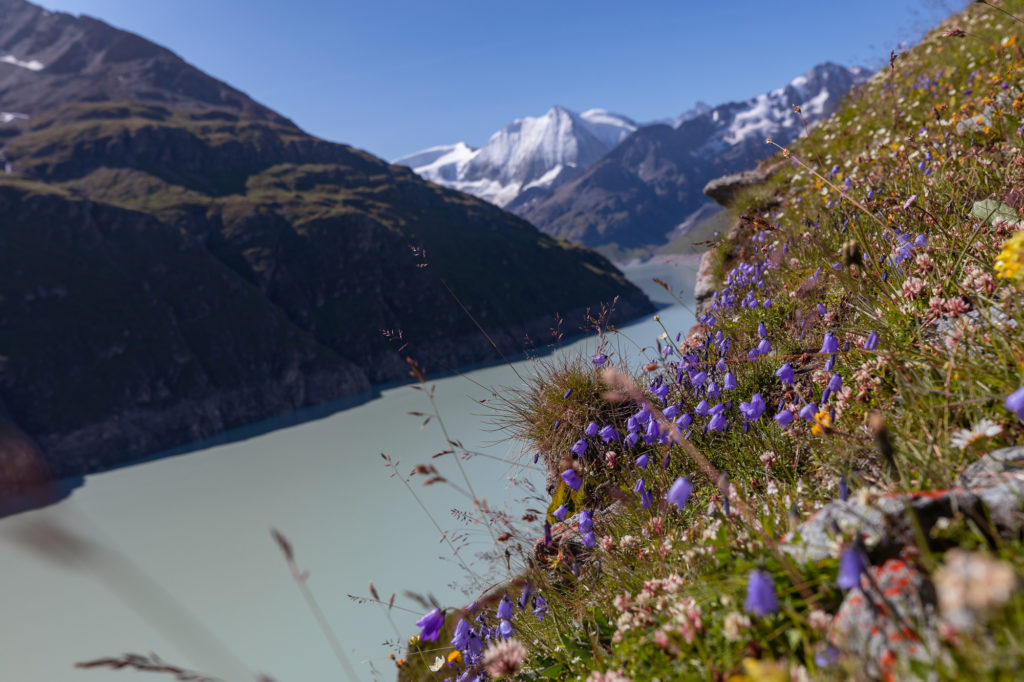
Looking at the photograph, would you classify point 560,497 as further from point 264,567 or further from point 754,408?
point 264,567

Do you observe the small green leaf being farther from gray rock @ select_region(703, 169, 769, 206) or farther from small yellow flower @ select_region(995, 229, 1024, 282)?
gray rock @ select_region(703, 169, 769, 206)

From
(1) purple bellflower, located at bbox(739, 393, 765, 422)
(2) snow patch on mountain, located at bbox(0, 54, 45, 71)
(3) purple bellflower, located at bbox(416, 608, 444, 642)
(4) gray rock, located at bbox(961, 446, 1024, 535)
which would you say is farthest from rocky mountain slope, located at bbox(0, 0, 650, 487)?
(2) snow patch on mountain, located at bbox(0, 54, 45, 71)

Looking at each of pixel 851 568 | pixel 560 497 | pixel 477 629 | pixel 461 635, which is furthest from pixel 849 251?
pixel 560 497

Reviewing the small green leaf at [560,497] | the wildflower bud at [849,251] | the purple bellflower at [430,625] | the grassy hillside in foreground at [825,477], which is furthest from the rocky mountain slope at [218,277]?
the wildflower bud at [849,251]

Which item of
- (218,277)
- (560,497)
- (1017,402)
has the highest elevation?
(218,277)

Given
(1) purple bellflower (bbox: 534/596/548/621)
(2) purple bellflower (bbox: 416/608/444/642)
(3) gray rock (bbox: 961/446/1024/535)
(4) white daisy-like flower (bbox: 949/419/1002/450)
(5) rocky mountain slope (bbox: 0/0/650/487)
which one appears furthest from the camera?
(5) rocky mountain slope (bbox: 0/0/650/487)

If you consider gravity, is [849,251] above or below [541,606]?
above
